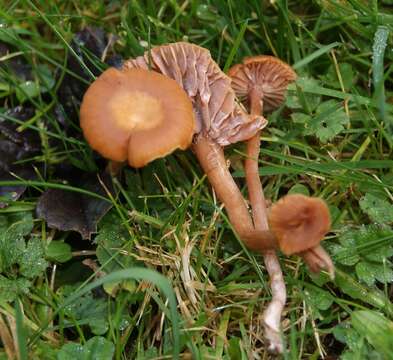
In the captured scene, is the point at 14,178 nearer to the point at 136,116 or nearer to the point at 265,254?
the point at 136,116

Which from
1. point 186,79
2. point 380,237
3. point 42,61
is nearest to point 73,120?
point 42,61

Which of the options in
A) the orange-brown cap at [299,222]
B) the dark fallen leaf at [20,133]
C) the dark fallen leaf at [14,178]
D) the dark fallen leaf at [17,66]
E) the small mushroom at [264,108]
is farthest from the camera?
the dark fallen leaf at [17,66]

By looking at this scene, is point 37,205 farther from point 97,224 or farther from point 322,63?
point 322,63

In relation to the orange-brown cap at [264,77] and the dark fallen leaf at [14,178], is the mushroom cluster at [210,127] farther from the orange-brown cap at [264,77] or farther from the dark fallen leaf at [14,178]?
the dark fallen leaf at [14,178]

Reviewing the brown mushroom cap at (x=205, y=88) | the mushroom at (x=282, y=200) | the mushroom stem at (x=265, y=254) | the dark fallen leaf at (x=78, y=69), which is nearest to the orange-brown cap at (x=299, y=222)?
the mushroom at (x=282, y=200)

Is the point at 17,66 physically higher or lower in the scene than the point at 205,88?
lower

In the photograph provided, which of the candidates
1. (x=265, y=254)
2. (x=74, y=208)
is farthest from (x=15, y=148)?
(x=265, y=254)

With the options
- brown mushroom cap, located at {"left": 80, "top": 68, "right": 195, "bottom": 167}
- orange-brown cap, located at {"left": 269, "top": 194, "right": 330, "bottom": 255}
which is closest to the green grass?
brown mushroom cap, located at {"left": 80, "top": 68, "right": 195, "bottom": 167}
